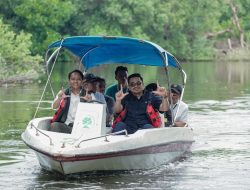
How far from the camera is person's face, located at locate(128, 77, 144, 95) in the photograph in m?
12.3

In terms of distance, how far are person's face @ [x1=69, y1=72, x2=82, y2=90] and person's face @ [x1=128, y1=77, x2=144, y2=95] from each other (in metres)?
0.79

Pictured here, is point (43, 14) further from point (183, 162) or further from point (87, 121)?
point (87, 121)

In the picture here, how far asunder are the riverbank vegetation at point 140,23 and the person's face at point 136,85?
41.2 m

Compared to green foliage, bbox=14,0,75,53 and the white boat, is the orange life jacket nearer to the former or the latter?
the white boat

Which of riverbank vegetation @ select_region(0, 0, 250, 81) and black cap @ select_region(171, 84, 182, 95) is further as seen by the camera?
riverbank vegetation @ select_region(0, 0, 250, 81)

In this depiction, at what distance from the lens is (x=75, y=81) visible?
12.5 meters

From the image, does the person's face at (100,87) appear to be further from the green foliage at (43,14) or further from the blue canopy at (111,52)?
the green foliage at (43,14)

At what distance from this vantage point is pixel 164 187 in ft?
36.5

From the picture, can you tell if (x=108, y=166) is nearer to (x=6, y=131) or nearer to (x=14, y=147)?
(x=14, y=147)

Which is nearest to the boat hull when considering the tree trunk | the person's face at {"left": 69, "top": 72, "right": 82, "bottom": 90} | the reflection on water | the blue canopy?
the reflection on water

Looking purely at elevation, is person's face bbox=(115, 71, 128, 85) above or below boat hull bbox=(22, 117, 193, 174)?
above

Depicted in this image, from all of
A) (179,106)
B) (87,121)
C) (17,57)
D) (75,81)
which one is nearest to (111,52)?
(179,106)

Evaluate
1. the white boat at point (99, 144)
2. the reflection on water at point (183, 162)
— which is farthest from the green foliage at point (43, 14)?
the white boat at point (99, 144)

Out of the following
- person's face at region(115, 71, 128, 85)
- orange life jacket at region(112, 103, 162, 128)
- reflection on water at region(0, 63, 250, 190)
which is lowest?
reflection on water at region(0, 63, 250, 190)
